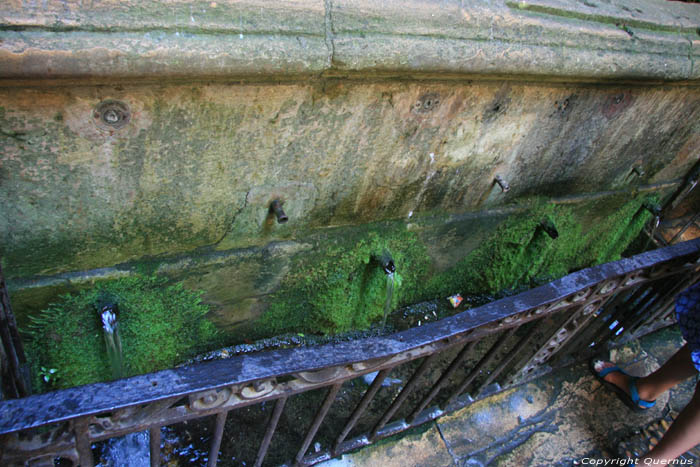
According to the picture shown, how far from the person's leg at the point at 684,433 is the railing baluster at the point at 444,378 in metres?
1.05

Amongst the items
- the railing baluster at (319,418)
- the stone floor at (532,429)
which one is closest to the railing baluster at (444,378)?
the stone floor at (532,429)

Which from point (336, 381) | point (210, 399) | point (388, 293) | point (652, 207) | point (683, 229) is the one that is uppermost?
point (210, 399)

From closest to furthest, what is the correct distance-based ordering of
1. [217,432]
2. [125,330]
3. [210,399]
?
[210,399]
[217,432]
[125,330]

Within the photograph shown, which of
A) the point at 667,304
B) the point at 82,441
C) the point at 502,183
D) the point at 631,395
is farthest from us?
the point at 502,183

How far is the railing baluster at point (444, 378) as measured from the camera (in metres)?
1.86

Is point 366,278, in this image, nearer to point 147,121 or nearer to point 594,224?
point 147,121

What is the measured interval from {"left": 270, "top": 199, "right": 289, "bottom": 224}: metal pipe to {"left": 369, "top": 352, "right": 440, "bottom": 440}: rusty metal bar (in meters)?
1.11

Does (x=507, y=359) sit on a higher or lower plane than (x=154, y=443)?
lower

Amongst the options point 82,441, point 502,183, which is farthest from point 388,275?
point 82,441

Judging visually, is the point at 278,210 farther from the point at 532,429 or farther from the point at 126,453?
the point at 532,429

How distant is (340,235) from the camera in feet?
10.3

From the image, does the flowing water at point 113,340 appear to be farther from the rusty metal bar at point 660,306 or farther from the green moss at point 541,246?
the rusty metal bar at point 660,306

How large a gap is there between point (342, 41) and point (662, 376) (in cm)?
234

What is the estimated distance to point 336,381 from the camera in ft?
5.02
